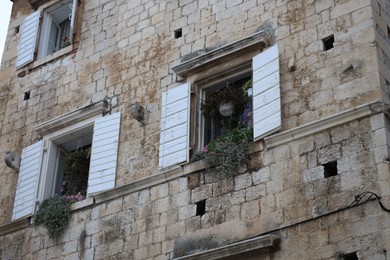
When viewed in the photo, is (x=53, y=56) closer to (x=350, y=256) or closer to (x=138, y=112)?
(x=138, y=112)

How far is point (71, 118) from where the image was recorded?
11.5 m

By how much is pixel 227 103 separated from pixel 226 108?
82 millimetres

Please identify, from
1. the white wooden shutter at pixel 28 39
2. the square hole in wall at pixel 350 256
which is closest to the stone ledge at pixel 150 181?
the square hole in wall at pixel 350 256

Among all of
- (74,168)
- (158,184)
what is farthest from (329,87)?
(74,168)

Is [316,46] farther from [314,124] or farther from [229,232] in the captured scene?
[229,232]

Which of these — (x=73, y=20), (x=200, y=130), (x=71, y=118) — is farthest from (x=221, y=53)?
(x=73, y=20)

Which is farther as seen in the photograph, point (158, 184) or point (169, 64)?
point (169, 64)

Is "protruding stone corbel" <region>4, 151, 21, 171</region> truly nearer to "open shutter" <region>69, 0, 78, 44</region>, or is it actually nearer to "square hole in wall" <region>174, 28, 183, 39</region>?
"open shutter" <region>69, 0, 78, 44</region>

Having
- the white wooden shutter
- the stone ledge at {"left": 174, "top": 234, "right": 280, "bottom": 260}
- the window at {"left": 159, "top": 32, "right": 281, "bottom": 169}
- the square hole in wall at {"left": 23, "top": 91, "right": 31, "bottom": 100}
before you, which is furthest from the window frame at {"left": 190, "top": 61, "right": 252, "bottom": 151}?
the white wooden shutter

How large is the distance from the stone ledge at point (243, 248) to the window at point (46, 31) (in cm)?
535

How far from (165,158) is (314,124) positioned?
2.15 m

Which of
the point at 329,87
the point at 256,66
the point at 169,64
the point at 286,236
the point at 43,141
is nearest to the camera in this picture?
the point at 286,236

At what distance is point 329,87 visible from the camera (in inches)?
358

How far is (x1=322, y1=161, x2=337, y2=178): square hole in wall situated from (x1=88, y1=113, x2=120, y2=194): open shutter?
3141 millimetres
